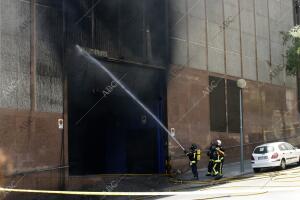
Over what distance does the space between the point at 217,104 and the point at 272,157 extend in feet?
19.1

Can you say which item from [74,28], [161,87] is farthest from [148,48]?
[74,28]

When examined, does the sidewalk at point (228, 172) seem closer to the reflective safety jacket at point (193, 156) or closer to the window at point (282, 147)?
the reflective safety jacket at point (193, 156)

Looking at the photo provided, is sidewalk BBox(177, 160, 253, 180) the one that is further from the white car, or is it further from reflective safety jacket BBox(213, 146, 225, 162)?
reflective safety jacket BBox(213, 146, 225, 162)

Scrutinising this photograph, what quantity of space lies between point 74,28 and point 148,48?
16.0ft

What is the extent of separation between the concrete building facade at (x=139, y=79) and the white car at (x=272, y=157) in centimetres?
362

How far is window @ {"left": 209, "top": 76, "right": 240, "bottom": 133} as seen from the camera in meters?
26.5

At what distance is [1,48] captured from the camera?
1584cm

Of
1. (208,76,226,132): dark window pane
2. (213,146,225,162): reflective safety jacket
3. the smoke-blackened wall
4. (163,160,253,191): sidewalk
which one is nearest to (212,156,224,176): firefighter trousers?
(213,146,225,162): reflective safety jacket

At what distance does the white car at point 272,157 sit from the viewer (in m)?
21.7

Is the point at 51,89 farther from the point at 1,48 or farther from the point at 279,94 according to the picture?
the point at 279,94

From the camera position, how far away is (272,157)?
2177 centimetres

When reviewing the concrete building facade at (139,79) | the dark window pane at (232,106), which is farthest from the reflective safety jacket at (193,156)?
the dark window pane at (232,106)

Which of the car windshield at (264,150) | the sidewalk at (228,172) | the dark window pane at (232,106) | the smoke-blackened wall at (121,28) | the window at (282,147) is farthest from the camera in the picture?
the dark window pane at (232,106)

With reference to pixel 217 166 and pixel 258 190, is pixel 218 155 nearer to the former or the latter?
pixel 217 166
